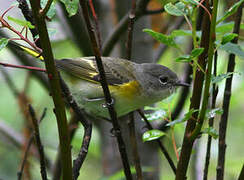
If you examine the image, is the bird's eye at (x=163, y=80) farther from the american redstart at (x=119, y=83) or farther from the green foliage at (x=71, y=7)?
the green foliage at (x=71, y=7)

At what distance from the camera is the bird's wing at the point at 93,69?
297cm

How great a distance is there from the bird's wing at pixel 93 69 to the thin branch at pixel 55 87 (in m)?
1.80

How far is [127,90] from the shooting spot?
2990 mm

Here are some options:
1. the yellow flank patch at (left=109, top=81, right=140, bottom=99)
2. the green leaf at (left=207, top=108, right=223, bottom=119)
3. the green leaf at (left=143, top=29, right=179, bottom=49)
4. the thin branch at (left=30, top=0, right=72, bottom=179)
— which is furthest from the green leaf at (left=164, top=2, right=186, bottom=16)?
the yellow flank patch at (left=109, top=81, right=140, bottom=99)

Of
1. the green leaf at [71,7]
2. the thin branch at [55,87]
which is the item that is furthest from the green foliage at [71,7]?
the thin branch at [55,87]

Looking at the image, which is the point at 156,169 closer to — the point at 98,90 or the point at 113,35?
the point at 98,90

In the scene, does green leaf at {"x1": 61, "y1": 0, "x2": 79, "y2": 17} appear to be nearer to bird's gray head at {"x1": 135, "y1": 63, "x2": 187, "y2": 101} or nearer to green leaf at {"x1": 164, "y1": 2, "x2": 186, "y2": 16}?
green leaf at {"x1": 164, "y1": 2, "x2": 186, "y2": 16}

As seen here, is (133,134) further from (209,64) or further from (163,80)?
(163,80)

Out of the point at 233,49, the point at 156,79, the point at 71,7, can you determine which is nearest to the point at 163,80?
the point at 156,79

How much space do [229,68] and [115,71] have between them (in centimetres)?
155

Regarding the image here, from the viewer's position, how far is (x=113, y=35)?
2.95 m

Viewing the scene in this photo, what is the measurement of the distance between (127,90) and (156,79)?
0.41 m

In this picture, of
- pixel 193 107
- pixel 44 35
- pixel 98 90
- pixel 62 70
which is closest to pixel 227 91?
pixel 193 107

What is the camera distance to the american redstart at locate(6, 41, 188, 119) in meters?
2.89
